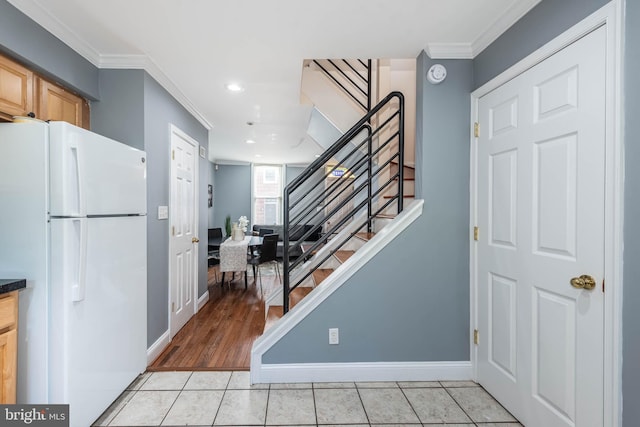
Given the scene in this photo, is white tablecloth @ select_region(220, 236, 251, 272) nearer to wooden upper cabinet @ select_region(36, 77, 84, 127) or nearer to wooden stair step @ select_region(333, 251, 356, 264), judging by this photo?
wooden stair step @ select_region(333, 251, 356, 264)

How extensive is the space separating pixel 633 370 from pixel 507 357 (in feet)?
2.42

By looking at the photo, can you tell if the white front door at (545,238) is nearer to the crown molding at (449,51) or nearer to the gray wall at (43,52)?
the crown molding at (449,51)

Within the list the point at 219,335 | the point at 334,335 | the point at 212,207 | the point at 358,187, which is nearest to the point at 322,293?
the point at 334,335

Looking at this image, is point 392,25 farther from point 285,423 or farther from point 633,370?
point 285,423

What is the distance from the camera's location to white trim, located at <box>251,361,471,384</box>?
2.14 meters

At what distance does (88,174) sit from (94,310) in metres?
0.75

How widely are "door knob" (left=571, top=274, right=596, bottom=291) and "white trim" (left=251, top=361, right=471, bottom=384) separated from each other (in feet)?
3.61

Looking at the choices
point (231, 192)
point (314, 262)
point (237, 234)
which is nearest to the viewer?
point (314, 262)

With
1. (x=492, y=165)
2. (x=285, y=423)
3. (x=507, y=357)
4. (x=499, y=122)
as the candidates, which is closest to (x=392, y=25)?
(x=499, y=122)

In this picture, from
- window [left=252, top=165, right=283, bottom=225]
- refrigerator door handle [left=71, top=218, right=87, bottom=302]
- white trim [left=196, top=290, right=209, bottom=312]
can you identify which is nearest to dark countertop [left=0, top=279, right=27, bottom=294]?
refrigerator door handle [left=71, top=218, right=87, bottom=302]

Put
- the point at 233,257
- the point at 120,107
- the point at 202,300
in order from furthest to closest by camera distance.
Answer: the point at 233,257 → the point at 202,300 → the point at 120,107

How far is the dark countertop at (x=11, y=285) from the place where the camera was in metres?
1.33

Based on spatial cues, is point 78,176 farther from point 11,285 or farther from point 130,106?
point 130,106

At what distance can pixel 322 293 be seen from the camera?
2.12 m
